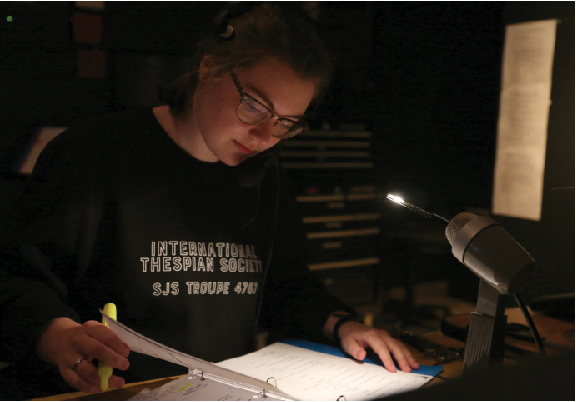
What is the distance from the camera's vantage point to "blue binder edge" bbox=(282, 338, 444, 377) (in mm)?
949

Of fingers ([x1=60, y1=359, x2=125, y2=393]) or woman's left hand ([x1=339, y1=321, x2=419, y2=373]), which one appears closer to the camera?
fingers ([x1=60, y1=359, x2=125, y2=393])

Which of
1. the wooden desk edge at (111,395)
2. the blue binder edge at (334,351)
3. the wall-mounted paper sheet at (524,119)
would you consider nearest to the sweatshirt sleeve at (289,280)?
the blue binder edge at (334,351)

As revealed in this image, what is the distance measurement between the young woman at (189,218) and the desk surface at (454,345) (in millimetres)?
96

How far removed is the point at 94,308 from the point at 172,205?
0.29 m

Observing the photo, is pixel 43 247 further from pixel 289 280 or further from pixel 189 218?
pixel 289 280

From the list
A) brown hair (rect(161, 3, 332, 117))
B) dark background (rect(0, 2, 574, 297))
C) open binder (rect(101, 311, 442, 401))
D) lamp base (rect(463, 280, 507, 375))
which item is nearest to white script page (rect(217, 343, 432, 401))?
open binder (rect(101, 311, 442, 401))

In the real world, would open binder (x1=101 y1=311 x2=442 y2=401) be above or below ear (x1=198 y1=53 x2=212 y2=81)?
below

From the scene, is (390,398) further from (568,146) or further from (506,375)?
(568,146)

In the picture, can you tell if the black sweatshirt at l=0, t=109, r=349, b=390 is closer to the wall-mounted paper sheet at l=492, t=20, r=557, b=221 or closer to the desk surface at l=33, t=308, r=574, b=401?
the desk surface at l=33, t=308, r=574, b=401

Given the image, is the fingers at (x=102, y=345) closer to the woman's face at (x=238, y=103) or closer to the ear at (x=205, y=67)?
the woman's face at (x=238, y=103)

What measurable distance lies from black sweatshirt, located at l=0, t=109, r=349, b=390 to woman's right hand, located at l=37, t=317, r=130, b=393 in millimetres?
277

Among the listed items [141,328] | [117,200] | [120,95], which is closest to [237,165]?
[117,200]

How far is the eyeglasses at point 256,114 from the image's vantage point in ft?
3.53

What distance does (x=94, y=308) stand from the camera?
1.17 metres
